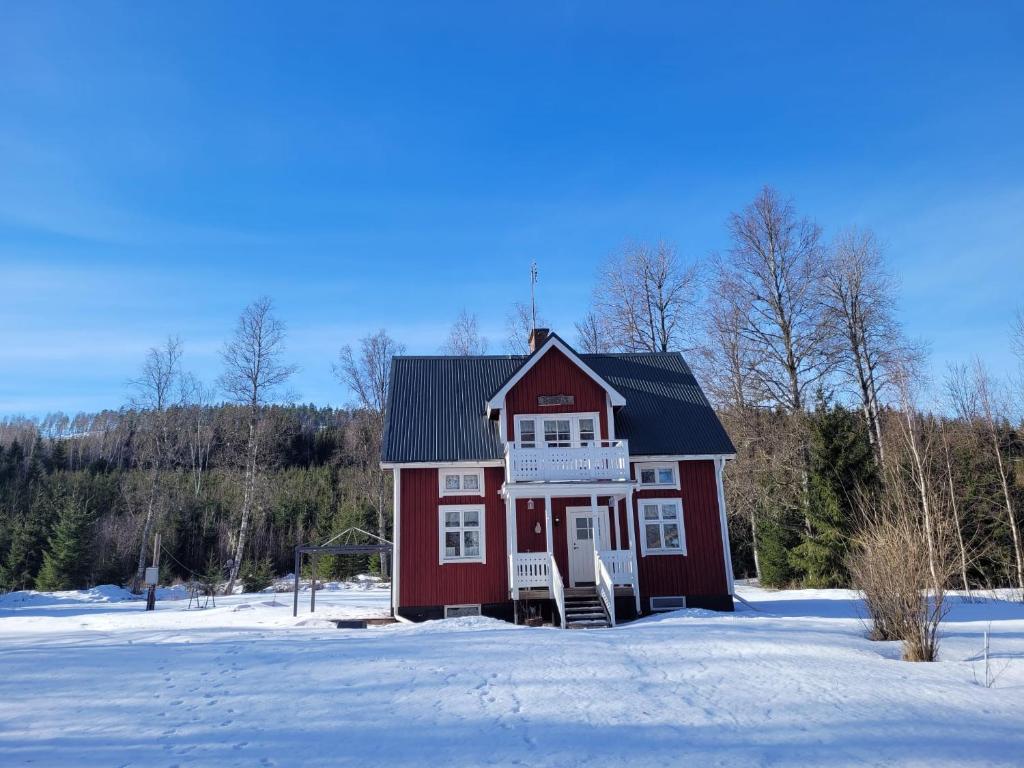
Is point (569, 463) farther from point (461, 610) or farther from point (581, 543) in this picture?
point (461, 610)

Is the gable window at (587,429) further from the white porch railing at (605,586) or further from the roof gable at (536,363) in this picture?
the white porch railing at (605,586)

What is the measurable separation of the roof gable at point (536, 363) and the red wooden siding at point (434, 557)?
262 cm

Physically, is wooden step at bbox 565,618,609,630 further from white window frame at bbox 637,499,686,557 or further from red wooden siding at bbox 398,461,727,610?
white window frame at bbox 637,499,686,557

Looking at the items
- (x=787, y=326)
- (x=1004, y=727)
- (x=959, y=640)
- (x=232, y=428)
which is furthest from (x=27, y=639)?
(x=787, y=326)

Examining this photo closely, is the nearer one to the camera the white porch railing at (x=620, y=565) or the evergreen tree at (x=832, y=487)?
the white porch railing at (x=620, y=565)

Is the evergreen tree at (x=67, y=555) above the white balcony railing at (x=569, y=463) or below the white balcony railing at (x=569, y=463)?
below

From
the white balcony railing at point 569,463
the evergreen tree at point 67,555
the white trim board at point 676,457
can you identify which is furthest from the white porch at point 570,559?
the evergreen tree at point 67,555

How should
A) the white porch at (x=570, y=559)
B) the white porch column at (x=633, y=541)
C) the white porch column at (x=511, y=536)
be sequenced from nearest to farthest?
1. the white porch at (x=570, y=559)
2. the white porch column at (x=633, y=541)
3. the white porch column at (x=511, y=536)

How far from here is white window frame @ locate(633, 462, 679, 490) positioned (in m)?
19.8

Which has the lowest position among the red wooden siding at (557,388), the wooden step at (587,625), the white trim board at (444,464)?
the wooden step at (587,625)

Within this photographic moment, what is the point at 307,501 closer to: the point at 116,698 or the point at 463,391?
the point at 463,391

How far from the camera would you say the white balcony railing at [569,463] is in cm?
1836

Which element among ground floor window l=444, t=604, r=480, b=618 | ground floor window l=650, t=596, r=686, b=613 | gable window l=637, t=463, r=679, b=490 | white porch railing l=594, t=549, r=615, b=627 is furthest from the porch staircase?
gable window l=637, t=463, r=679, b=490

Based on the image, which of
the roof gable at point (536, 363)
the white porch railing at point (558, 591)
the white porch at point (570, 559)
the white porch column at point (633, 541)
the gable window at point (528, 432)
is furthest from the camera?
the gable window at point (528, 432)
